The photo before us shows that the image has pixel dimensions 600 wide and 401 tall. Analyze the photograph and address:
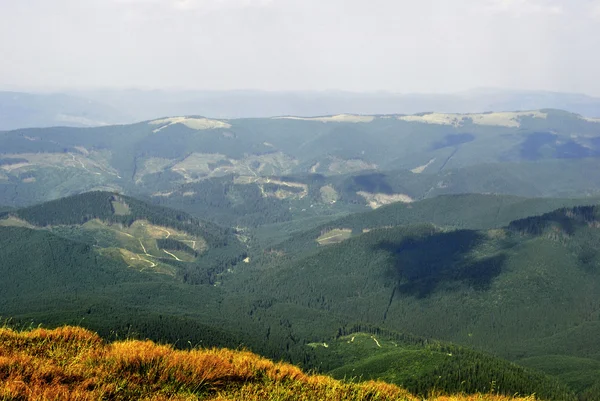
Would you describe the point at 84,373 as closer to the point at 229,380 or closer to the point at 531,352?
the point at 229,380

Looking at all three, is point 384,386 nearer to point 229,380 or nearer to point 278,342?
point 229,380

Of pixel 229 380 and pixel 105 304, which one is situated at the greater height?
pixel 229 380

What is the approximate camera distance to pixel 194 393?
17703 mm

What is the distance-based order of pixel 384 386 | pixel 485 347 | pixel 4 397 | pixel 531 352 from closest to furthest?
1. pixel 4 397
2. pixel 384 386
3. pixel 531 352
4. pixel 485 347

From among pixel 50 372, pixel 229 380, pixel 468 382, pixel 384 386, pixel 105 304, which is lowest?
pixel 105 304

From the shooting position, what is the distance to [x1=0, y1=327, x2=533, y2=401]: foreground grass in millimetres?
15930

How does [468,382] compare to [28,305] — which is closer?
[468,382]

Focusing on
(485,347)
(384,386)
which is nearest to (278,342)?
(485,347)

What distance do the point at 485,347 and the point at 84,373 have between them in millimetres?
198426

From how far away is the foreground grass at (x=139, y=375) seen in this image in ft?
52.3

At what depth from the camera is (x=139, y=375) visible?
18.0 metres

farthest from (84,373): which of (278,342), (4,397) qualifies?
(278,342)

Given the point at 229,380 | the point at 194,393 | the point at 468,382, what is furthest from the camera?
the point at 468,382

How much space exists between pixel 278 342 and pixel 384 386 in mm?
150575
